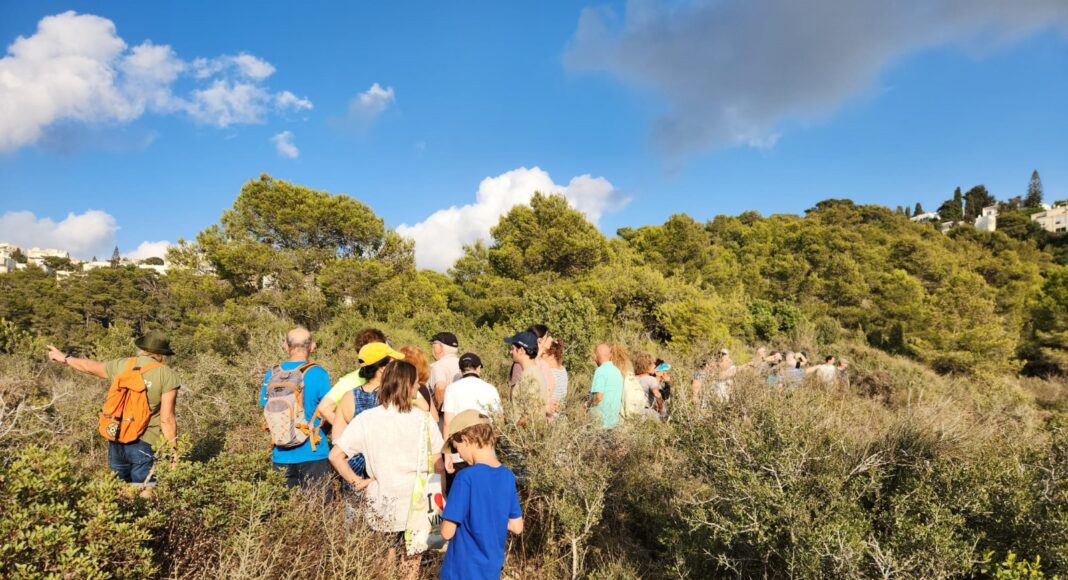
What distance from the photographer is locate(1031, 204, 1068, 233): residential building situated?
2425 inches

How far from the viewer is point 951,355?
19078 mm

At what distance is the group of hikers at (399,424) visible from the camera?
2168mm

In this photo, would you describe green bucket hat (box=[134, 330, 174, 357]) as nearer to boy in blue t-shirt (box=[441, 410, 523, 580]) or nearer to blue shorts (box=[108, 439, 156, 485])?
blue shorts (box=[108, 439, 156, 485])

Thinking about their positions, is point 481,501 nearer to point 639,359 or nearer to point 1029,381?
point 639,359

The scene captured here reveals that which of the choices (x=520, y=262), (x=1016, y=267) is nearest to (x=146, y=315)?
(x=520, y=262)

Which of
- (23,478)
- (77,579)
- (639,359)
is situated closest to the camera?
(77,579)

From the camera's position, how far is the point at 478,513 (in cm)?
211

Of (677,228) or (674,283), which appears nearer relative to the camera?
(674,283)

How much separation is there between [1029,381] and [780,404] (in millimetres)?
23954

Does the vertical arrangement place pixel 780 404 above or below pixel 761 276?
below

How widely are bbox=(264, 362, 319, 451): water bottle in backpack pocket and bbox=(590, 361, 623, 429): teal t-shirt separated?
7.72 feet

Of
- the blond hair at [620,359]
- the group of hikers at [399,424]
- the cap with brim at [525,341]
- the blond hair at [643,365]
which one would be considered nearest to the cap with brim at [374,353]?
the group of hikers at [399,424]

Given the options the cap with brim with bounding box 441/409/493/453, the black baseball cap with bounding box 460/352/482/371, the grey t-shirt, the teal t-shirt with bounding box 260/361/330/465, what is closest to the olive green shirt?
the teal t-shirt with bounding box 260/361/330/465

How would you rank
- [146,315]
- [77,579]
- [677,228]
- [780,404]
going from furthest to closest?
[146,315]
[677,228]
[780,404]
[77,579]
